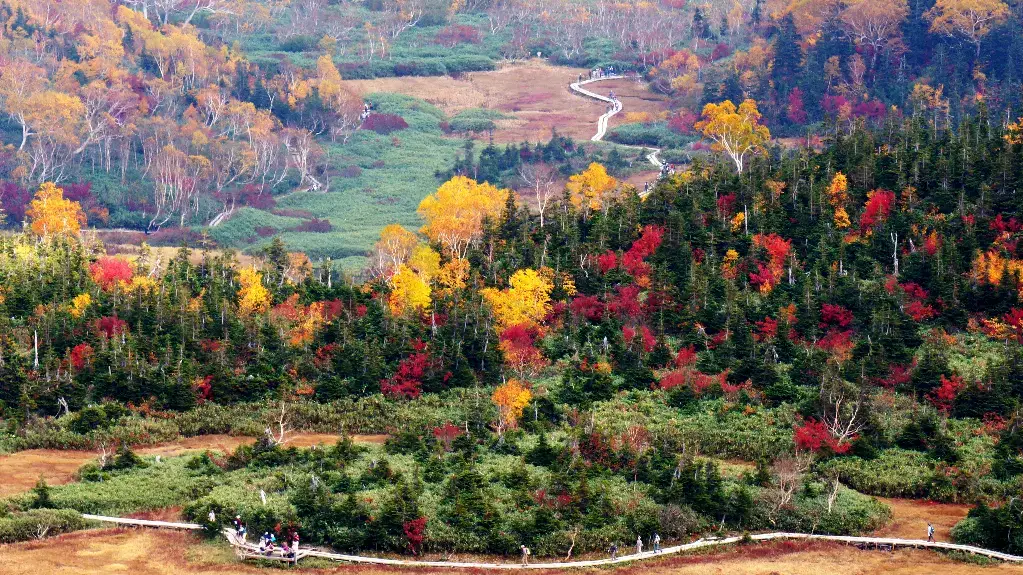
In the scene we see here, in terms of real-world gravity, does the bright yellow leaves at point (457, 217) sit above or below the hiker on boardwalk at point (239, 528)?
above

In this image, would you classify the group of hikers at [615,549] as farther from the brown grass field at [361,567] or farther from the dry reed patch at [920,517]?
the dry reed patch at [920,517]

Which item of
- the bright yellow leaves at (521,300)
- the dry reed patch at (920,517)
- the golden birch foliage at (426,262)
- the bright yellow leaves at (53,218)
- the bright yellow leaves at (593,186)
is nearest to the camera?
the dry reed patch at (920,517)

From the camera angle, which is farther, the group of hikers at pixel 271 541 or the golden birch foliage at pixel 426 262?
the golden birch foliage at pixel 426 262

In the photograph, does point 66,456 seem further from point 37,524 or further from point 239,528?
point 239,528

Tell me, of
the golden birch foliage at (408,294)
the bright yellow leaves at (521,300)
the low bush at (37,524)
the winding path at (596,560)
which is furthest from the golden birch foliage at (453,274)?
the low bush at (37,524)

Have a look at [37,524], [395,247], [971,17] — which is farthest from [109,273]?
[971,17]

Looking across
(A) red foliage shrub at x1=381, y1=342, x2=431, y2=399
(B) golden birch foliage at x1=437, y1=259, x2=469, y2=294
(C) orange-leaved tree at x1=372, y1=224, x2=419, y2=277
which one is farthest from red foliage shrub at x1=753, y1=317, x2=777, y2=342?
(C) orange-leaved tree at x1=372, y1=224, x2=419, y2=277

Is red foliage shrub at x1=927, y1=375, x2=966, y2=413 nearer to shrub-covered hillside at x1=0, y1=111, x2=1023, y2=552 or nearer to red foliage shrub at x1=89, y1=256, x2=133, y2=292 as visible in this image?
shrub-covered hillside at x1=0, y1=111, x2=1023, y2=552

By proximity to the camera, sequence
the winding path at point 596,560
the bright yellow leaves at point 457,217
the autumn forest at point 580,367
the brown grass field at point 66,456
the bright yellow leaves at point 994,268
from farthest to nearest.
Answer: the bright yellow leaves at point 457,217 → the bright yellow leaves at point 994,268 → the brown grass field at point 66,456 → the autumn forest at point 580,367 → the winding path at point 596,560
